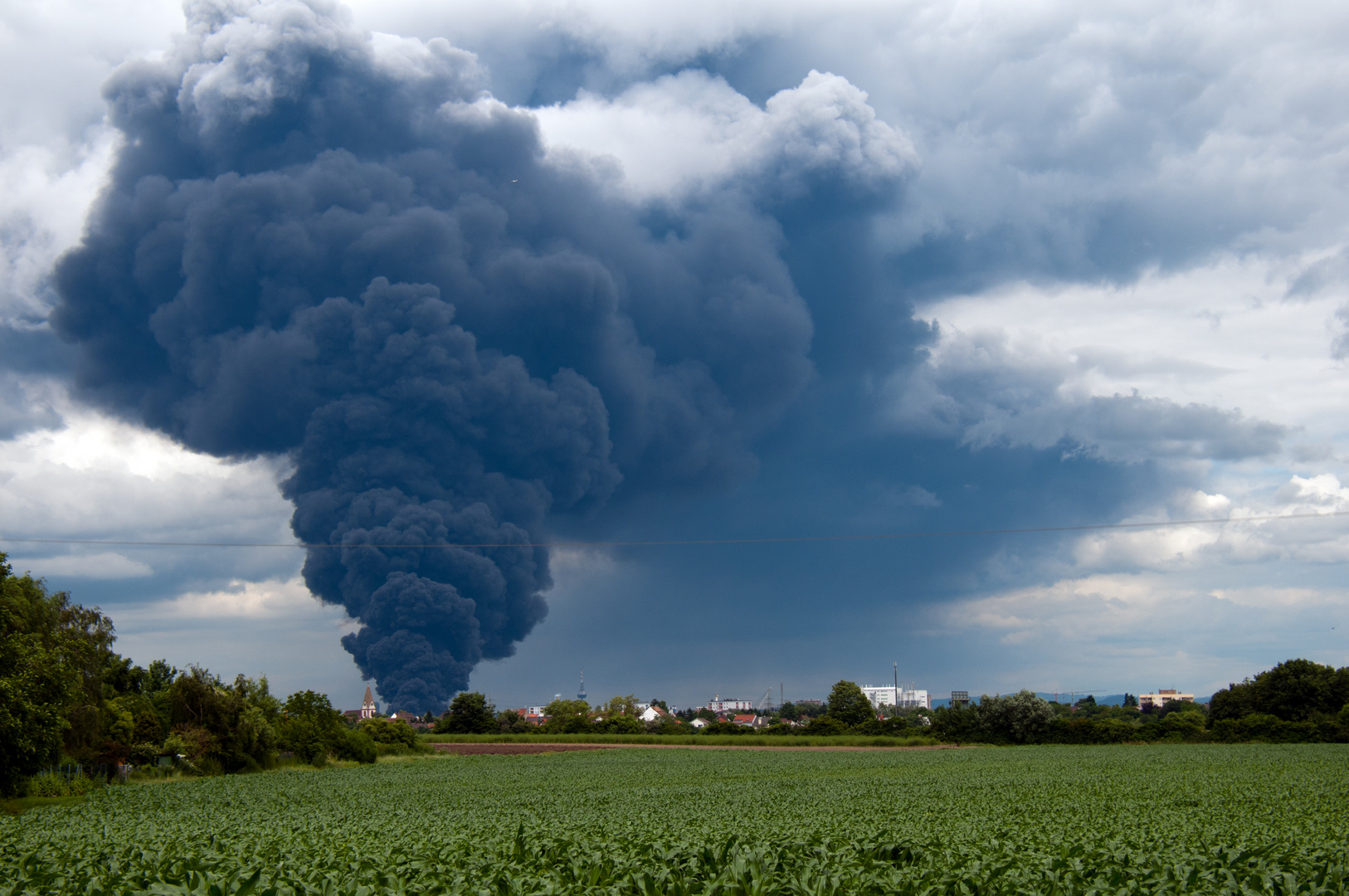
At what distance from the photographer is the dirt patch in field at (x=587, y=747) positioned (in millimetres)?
73500

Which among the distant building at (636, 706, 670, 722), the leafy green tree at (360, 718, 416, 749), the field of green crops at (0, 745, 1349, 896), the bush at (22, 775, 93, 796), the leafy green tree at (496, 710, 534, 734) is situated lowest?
the distant building at (636, 706, 670, 722)

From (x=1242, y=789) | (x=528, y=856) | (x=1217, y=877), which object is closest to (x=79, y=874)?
(x=528, y=856)

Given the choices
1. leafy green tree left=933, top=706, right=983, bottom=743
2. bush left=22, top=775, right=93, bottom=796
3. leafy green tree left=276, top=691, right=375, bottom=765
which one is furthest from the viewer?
leafy green tree left=933, top=706, right=983, bottom=743

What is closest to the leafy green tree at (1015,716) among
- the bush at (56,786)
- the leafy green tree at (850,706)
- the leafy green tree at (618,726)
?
the leafy green tree at (850,706)

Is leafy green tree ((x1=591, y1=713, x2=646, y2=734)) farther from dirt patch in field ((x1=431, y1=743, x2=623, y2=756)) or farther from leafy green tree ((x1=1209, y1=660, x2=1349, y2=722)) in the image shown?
leafy green tree ((x1=1209, y1=660, x2=1349, y2=722))

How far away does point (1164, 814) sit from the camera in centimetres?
2170

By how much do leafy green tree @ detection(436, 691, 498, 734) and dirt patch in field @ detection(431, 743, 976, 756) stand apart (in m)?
14.9

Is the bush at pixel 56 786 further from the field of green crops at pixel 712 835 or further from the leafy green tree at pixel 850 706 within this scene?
the leafy green tree at pixel 850 706

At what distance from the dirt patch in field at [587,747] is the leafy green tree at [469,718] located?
14917 millimetres

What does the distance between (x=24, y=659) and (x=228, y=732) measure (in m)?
18.5

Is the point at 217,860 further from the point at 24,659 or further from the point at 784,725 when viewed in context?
the point at 784,725

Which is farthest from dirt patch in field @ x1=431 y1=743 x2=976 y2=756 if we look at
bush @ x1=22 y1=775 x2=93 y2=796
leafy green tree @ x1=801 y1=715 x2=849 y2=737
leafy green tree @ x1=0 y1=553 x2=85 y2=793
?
leafy green tree @ x1=0 y1=553 x2=85 y2=793

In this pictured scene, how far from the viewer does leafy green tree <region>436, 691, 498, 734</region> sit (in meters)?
92.8

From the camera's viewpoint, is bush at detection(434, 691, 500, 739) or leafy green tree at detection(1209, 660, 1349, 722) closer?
leafy green tree at detection(1209, 660, 1349, 722)
